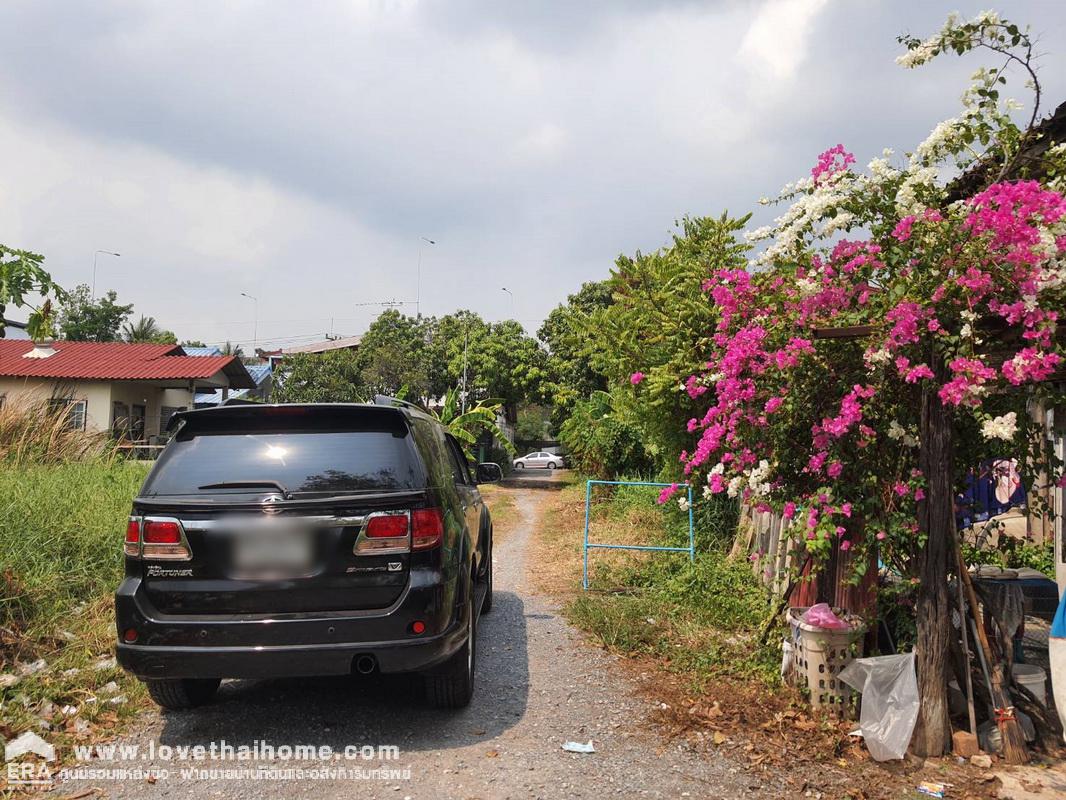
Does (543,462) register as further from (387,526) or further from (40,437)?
(387,526)

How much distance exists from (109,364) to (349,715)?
22.8 metres

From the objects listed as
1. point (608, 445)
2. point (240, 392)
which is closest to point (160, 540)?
point (608, 445)

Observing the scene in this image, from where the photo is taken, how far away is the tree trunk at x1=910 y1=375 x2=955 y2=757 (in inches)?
159

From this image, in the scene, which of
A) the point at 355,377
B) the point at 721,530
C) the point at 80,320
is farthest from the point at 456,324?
the point at 80,320

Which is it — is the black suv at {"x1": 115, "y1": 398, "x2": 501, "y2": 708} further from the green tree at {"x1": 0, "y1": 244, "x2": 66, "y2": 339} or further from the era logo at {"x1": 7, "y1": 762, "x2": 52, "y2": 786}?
the green tree at {"x1": 0, "y1": 244, "x2": 66, "y2": 339}

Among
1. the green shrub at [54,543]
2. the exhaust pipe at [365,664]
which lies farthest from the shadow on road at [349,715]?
the green shrub at [54,543]

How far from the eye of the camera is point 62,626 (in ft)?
18.0

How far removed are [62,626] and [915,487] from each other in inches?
228

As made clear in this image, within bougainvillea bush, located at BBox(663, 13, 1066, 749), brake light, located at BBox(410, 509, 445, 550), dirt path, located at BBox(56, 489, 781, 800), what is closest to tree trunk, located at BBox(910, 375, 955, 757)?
bougainvillea bush, located at BBox(663, 13, 1066, 749)

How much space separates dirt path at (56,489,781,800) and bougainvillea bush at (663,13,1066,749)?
57.3 inches

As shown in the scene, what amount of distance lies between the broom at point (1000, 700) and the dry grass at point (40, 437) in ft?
30.1

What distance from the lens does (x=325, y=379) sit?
29.8 meters

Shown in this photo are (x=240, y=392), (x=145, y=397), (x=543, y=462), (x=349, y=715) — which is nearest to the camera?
(x=349, y=715)

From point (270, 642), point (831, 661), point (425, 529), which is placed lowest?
point (831, 661)
